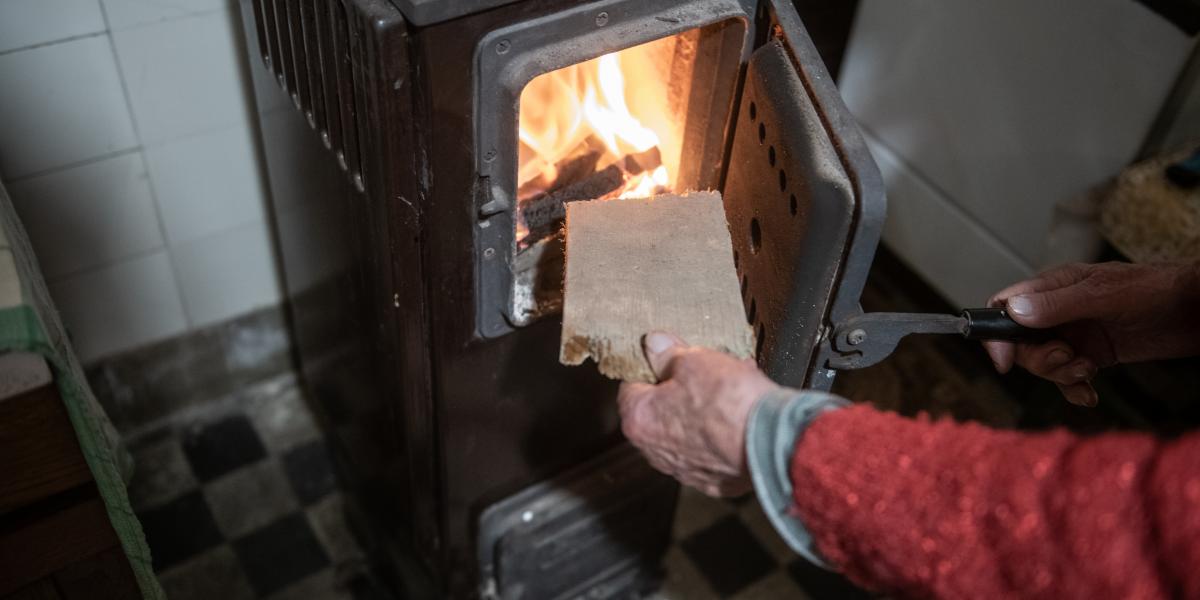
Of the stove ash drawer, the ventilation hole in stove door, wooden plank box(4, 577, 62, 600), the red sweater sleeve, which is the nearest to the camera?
the red sweater sleeve

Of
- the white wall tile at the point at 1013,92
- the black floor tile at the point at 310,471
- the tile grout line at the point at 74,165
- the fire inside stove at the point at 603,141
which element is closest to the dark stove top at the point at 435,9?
the fire inside stove at the point at 603,141

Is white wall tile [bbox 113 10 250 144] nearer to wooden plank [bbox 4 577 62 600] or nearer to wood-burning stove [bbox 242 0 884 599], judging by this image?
wood-burning stove [bbox 242 0 884 599]

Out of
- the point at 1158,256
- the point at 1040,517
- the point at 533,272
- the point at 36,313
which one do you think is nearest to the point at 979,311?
the point at 1040,517

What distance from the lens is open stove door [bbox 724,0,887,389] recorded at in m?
0.75

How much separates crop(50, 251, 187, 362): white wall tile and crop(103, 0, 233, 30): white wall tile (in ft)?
1.27

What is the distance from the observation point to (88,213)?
135 cm

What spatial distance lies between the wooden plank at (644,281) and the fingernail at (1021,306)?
280mm

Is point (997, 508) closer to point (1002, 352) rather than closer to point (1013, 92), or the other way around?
point (1002, 352)

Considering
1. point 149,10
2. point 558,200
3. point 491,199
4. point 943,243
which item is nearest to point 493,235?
point 491,199

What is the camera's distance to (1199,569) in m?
0.55

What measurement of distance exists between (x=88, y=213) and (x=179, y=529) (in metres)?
0.54

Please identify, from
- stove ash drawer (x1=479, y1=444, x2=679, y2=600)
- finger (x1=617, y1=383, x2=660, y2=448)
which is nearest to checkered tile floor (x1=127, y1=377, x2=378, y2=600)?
stove ash drawer (x1=479, y1=444, x2=679, y2=600)

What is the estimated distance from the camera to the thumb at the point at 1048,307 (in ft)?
2.99

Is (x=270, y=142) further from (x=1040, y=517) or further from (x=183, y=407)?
(x=1040, y=517)
